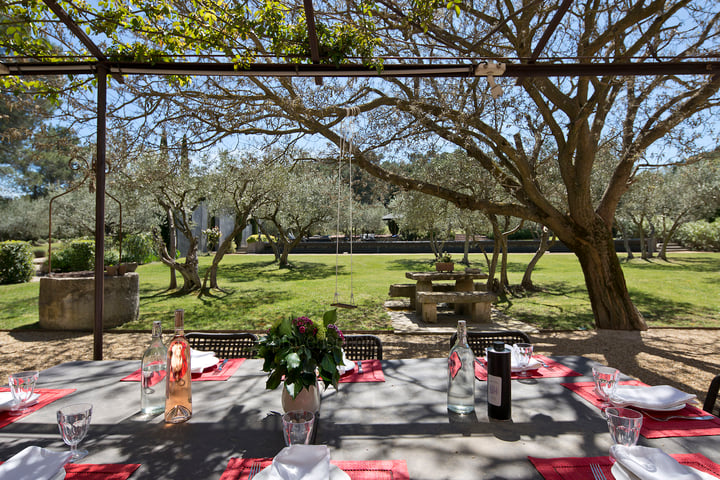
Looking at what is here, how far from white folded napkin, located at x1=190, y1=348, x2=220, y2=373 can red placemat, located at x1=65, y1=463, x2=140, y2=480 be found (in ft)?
2.56

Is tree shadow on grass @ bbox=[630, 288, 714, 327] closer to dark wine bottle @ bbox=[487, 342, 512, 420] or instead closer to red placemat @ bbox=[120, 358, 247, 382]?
dark wine bottle @ bbox=[487, 342, 512, 420]

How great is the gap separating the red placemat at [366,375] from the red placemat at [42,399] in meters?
1.16

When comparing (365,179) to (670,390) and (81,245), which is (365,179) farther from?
(81,245)

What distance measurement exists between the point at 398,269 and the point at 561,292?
21.7 ft

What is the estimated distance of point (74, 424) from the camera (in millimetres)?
1233

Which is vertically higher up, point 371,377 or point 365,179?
point 365,179

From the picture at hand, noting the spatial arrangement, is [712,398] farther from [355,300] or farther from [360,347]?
[355,300]

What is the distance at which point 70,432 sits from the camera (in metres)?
1.23

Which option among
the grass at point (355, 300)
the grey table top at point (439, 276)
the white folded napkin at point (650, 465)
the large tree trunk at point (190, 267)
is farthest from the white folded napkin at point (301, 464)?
the large tree trunk at point (190, 267)

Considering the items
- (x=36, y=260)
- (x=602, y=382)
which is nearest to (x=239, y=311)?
(x=602, y=382)

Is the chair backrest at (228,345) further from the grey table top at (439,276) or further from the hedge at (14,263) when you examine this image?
the hedge at (14,263)

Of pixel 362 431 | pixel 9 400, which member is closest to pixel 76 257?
pixel 9 400

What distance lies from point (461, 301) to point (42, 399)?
5.69 metres

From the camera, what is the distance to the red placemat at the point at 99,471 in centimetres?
113
